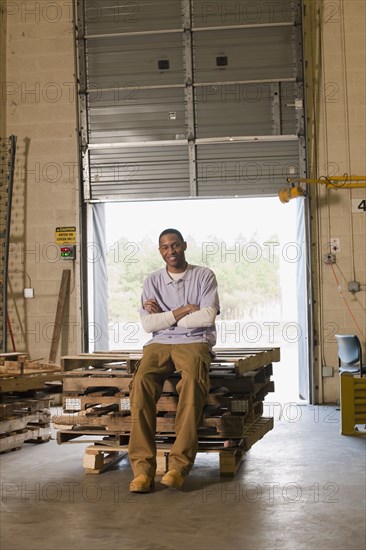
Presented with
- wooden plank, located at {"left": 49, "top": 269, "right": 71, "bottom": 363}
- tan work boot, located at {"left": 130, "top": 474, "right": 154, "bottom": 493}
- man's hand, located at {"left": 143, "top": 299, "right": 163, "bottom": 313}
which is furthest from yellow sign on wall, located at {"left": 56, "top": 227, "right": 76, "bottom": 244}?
tan work boot, located at {"left": 130, "top": 474, "right": 154, "bottom": 493}

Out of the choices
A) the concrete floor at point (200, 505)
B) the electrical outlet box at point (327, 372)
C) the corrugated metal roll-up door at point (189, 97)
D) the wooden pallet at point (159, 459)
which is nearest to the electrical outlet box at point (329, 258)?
the corrugated metal roll-up door at point (189, 97)

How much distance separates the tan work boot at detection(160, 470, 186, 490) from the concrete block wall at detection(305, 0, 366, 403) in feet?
16.3

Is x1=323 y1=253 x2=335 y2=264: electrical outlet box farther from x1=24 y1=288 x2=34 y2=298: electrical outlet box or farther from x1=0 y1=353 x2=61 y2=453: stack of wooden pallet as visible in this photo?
x1=24 y1=288 x2=34 y2=298: electrical outlet box

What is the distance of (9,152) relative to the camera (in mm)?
10359

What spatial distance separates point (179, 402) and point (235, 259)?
5079 millimetres

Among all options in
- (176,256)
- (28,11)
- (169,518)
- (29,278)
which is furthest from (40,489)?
(28,11)

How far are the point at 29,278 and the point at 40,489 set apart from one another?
17.9 feet

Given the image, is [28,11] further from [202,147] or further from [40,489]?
[40,489]

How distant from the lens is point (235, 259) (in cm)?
1064

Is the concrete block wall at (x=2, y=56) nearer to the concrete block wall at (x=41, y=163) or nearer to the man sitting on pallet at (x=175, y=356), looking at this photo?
the concrete block wall at (x=41, y=163)

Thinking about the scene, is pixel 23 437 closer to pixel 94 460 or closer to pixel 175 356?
pixel 94 460

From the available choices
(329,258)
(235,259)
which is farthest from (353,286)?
(235,259)

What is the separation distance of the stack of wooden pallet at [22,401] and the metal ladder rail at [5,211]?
6.57 ft

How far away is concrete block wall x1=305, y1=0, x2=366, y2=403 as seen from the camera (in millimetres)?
10055
